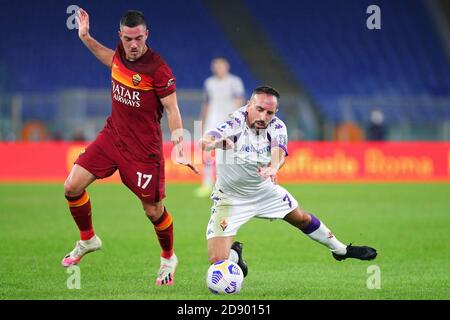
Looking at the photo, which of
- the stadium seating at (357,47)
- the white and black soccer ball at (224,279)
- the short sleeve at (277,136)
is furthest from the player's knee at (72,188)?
the stadium seating at (357,47)

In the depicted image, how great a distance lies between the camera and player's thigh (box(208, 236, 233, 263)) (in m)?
8.03

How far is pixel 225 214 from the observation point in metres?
8.16

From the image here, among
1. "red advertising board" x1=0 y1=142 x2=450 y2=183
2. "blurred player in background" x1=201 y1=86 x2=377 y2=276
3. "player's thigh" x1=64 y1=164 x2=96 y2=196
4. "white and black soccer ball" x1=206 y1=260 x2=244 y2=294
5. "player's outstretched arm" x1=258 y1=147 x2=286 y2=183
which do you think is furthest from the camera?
"red advertising board" x1=0 y1=142 x2=450 y2=183

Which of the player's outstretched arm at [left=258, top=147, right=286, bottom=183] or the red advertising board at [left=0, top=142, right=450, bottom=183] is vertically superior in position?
the red advertising board at [left=0, top=142, right=450, bottom=183]

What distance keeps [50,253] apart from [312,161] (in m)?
14.3

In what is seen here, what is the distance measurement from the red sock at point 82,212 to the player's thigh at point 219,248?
45.4 inches

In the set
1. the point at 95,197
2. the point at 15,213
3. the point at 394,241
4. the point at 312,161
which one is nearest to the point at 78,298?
the point at 394,241

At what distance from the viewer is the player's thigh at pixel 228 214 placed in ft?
26.7

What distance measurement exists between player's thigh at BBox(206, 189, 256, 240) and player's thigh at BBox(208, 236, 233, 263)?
0.12 feet

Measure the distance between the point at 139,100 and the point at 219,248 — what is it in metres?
1.47

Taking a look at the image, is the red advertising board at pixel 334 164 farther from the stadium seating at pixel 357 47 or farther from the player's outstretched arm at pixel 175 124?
the player's outstretched arm at pixel 175 124

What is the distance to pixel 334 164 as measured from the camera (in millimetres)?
23984

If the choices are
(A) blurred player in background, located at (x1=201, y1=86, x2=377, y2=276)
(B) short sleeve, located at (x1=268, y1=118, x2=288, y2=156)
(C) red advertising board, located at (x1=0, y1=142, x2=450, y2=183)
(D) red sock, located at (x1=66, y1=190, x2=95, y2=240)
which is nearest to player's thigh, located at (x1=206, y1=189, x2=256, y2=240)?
(A) blurred player in background, located at (x1=201, y1=86, x2=377, y2=276)

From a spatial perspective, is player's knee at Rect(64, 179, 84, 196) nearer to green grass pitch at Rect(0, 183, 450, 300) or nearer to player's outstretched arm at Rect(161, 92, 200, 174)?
green grass pitch at Rect(0, 183, 450, 300)
